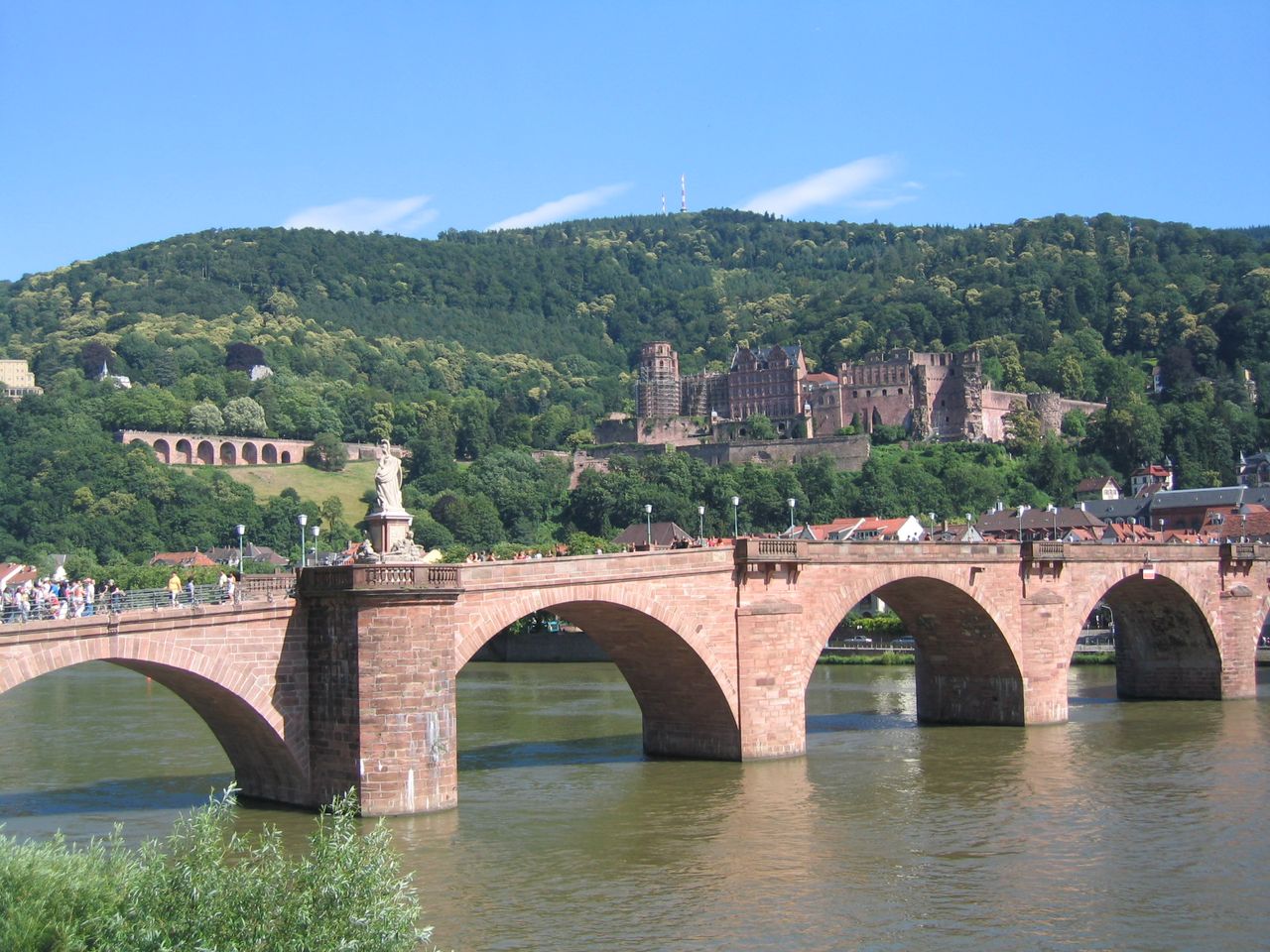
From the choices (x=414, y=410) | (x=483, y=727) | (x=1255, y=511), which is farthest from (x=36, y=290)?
(x=483, y=727)

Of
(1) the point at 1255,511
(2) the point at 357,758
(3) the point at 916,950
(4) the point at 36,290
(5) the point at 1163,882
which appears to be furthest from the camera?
(4) the point at 36,290

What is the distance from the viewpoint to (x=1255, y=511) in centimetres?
8700

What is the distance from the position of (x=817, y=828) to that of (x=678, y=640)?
6.37 meters

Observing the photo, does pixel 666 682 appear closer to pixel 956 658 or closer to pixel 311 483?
pixel 956 658

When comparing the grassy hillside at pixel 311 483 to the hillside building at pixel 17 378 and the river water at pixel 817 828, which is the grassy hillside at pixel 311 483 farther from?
the river water at pixel 817 828

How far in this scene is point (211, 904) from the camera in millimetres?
15430

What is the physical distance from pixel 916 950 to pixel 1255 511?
7266cm

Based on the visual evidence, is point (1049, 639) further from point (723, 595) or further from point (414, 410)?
point (414, 410)

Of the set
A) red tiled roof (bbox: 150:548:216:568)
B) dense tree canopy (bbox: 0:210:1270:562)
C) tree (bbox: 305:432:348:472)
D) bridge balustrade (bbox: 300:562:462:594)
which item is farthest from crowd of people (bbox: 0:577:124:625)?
tree (bbox: 305:432:348:472)

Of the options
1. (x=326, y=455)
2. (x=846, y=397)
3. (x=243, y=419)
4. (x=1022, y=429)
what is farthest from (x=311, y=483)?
(x=1022, y=429)

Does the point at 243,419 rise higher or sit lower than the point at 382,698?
higher

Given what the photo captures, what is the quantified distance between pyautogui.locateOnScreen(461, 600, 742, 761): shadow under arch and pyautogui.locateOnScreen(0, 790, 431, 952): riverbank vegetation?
16.1 m

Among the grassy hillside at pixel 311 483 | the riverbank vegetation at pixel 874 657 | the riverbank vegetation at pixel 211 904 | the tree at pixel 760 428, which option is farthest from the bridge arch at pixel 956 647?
the tree at pixel 760 428

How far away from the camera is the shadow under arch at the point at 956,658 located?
40688mm
